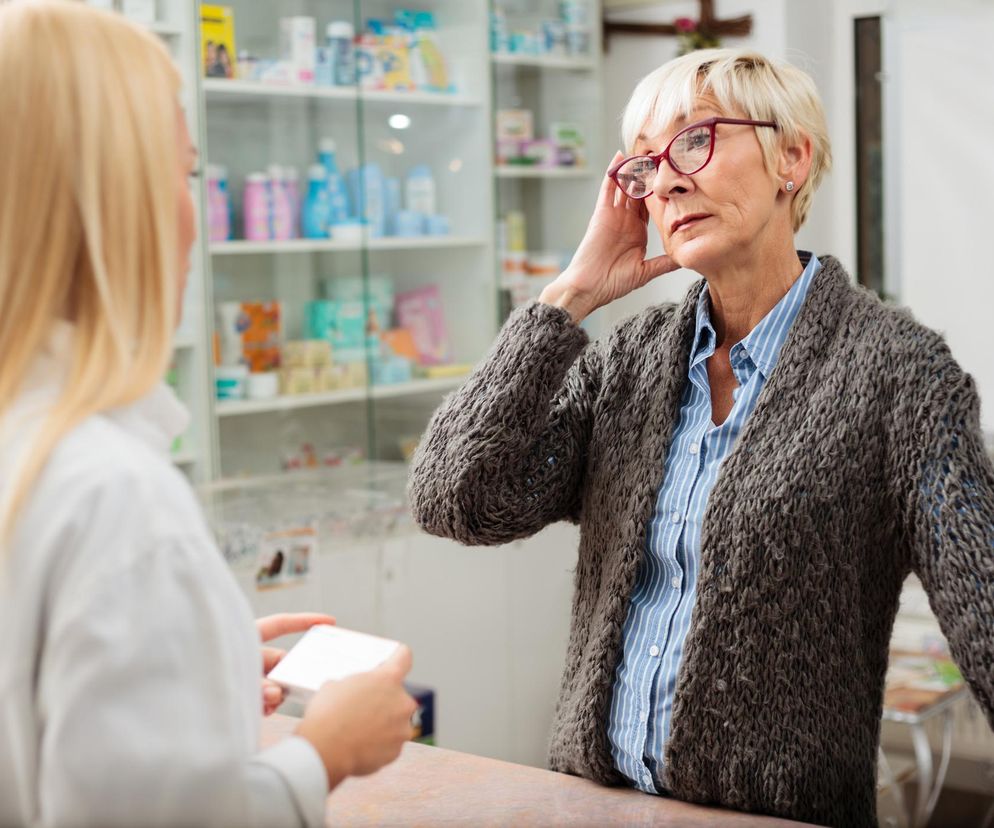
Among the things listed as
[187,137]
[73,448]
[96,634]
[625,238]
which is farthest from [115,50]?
[625,238]

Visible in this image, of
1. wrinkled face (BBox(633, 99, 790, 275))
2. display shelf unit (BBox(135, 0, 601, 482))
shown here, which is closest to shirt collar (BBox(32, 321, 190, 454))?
wrinkled face (BBox(633, 99, 790, 275))

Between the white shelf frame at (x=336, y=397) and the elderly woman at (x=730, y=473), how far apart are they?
1.72 meters

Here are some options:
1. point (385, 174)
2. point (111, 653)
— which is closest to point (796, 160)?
point (111, 653)

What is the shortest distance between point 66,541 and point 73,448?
6 centimetres

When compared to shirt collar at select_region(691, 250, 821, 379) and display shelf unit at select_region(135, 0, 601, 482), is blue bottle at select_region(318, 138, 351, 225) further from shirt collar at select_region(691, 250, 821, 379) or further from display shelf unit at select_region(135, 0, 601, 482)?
shirt collar at select_region(691, 250, 821, 379)

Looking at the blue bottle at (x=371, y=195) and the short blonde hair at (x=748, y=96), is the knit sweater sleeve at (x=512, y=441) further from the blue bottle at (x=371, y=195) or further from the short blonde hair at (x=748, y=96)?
the blue bottle at (x=371, y=195)

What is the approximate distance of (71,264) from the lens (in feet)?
2.55

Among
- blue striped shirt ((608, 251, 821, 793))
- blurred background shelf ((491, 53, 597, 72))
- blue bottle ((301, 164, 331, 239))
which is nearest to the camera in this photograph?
blue striped shirt ((608, 251, 821, 793))

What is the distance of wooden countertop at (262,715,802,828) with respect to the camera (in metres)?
1.20

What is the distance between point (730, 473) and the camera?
1292 millimetres

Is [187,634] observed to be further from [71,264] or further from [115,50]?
[115,50]

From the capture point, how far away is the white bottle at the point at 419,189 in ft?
12.4

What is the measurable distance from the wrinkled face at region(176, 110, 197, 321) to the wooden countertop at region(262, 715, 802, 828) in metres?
0.56

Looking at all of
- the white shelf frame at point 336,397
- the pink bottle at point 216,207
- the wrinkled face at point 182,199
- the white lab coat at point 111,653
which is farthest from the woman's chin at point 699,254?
the pink bottle at point 216,207
